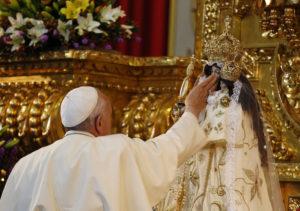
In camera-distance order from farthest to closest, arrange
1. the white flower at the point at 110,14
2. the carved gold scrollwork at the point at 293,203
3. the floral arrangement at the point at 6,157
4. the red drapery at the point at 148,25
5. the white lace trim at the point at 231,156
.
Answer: the red drapery at the point at 148,25, the white flower at the point at 110,14, the carved gold scrollwork at the point at 293,203, the floral arrangement at the point at 6,157, the white lace trim at the point at 231,156

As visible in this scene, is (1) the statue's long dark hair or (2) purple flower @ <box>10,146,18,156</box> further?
(2) purple flower @ <box>10,146,18,156</box>

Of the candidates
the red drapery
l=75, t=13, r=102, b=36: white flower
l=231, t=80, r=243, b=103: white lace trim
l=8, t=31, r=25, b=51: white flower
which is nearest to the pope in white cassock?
l=231, t=80, r=243, b=103: white lace trim

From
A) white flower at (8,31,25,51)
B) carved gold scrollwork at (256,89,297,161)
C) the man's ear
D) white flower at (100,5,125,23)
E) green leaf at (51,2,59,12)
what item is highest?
green leaf at (51,2,59,12)

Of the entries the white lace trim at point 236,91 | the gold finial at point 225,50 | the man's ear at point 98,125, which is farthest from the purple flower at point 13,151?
the white lace trim at point 236,91

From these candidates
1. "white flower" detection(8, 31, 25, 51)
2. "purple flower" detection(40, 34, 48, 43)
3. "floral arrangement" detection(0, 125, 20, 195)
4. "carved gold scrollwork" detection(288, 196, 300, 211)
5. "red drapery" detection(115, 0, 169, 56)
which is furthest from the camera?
"red drapery" detection(115, 0, 169, 56)

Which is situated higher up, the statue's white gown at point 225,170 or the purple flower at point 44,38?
the purple flower at point 44,38

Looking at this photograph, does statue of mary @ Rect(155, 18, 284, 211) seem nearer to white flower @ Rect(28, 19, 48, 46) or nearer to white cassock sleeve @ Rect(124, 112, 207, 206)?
white cassock sleeve @ Rect(124, 112, 207, 206)

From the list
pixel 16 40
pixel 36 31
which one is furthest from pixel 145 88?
pixel 16 40

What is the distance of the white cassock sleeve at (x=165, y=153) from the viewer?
3.62m

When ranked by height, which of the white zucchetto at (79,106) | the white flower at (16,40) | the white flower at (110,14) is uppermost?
the white flower at (110,14)

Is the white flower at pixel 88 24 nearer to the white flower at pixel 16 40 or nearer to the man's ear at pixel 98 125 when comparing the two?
the white flower at pixel 16 40

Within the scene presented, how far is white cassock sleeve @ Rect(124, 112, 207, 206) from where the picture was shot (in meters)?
3.62

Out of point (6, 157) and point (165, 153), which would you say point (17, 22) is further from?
point (165, 153)

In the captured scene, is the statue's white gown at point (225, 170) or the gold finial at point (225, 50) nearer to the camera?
the statue's white gown at point (225, 170)
